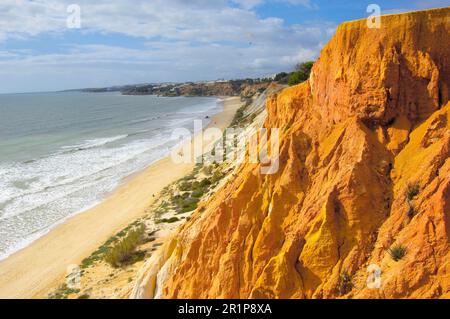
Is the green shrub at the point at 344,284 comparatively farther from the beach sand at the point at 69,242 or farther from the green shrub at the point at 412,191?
the beach sand at the point at 69,242

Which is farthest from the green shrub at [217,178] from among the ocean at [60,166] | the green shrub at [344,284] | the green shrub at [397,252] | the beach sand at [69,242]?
the green shrub at [397,252]

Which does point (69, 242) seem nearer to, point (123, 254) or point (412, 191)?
point (123, 254)

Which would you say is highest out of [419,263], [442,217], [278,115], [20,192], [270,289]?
[278,115]

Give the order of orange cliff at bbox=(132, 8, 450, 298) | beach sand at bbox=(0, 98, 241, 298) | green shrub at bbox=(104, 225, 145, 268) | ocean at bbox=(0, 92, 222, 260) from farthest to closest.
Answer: ocean at bbox=(0, 92, 222, 260)
beach sand at bbox=(0, 98, 241, 298)
green shrub at bbox=(104, 225, 145, 268)
orange cliff at bbox=(132, 8, 450, 298)

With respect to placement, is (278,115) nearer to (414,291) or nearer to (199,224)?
(199,224)

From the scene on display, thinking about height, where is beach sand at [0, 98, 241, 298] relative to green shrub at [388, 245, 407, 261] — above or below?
below

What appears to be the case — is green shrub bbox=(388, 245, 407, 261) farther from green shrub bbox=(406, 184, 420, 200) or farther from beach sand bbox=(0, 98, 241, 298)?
beach sand bbox=(0, 98, 241, 298)

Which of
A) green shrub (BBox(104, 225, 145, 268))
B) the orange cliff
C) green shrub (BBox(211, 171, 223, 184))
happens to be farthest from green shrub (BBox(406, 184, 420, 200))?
green shrub (BBox(211, 171, 223, 184))

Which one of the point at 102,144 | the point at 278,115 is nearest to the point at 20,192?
the point at 102,144
